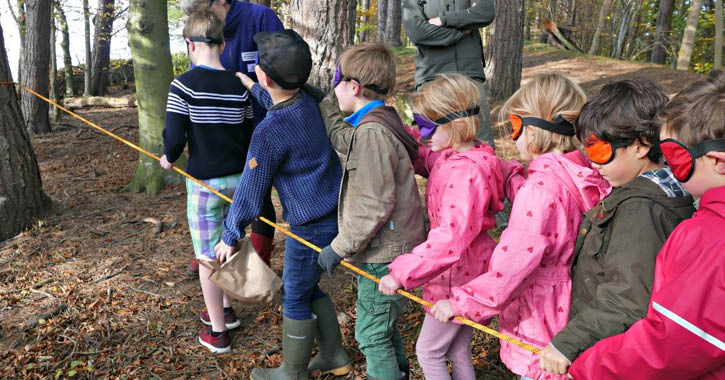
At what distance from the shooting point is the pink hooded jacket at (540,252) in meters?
1.95

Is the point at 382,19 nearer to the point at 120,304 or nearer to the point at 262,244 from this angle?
the point at 262,244

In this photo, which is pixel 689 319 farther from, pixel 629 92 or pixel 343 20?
pixel 343 20

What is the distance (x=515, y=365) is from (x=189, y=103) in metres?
2.20

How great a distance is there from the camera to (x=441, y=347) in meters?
2.52

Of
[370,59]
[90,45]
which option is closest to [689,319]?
[370,59]

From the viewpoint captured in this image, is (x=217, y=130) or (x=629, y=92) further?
(x=217, y=130)

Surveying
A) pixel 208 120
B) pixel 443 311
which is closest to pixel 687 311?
pixel 443 311

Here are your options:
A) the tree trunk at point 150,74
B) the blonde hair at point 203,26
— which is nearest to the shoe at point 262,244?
the blonde hair at point 203,26

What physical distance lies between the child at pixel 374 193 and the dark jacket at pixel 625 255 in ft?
2.99

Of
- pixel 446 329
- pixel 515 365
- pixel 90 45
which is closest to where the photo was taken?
pixel 515 365

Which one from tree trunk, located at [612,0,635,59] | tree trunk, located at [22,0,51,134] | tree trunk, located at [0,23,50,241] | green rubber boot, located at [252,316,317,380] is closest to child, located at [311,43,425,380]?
green rubber boot, located at [252,316,317,380]

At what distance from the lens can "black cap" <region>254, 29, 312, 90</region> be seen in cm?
Result: 251

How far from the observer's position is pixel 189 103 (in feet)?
9.77

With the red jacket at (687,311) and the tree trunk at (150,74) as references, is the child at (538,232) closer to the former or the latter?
the red jacket at (687,311)
